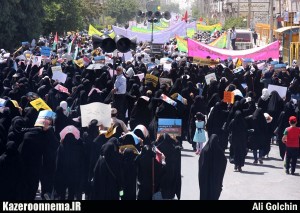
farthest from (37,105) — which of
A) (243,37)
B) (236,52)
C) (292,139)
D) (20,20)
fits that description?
(243,37)

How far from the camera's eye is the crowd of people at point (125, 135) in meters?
13.2

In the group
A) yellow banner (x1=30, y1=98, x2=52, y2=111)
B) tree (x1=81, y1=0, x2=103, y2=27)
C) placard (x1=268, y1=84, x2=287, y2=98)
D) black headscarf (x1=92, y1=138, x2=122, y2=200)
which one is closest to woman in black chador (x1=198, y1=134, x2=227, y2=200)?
black headscarf (x1=92, y1=138, x2=122, y2=200)

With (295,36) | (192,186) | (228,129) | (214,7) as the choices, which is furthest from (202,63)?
(214,7)

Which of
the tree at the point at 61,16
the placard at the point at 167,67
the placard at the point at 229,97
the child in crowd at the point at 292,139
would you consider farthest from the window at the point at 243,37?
the child in crowd at the point at 292,139

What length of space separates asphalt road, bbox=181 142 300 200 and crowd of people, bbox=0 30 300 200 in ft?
1.11

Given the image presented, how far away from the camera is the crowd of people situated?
1323cm

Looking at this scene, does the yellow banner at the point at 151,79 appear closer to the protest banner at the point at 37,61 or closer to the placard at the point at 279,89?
the placard at the point at 279,89

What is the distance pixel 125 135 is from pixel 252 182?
3.53 m

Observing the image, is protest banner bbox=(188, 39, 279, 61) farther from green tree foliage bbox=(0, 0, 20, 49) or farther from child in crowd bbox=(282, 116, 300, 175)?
green tree foliage bbox=(0, 0, 20, 49)

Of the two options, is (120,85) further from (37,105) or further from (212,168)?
(212,168)

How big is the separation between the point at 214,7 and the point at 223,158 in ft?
399

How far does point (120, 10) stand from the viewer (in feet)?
376

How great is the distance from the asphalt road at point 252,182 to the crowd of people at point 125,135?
337mm

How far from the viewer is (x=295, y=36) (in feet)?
160
